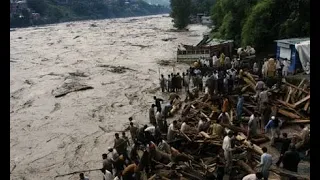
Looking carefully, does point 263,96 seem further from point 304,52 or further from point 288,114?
point 304,52

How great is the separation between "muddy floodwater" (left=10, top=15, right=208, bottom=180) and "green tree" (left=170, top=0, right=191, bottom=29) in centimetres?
2822

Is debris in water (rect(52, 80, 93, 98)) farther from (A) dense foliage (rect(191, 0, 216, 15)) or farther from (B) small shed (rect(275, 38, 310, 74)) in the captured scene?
(A) dense foliage (rect(191, 0, 216, 15))

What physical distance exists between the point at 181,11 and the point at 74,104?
2228 inches

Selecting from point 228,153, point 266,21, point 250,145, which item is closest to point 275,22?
point 266,21

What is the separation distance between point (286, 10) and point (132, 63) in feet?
60.6

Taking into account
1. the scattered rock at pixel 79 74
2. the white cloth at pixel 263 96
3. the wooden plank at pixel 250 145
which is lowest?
the wooden plank at pixel 250 145

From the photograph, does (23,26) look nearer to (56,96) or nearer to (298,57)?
(56,96)

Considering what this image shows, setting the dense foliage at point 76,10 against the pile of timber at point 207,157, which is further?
the dense foliage at point 76,10

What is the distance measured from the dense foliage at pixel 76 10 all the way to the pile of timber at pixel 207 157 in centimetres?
10288

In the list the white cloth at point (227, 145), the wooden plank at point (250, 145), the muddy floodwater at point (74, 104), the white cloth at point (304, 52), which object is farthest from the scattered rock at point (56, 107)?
the white cloth at point (304, 52)

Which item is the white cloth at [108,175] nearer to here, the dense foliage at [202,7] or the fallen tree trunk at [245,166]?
the fallen tree trunk at [245,166]

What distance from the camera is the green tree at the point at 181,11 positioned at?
252ft

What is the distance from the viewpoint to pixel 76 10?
14425 cm

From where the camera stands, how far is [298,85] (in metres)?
18.9
